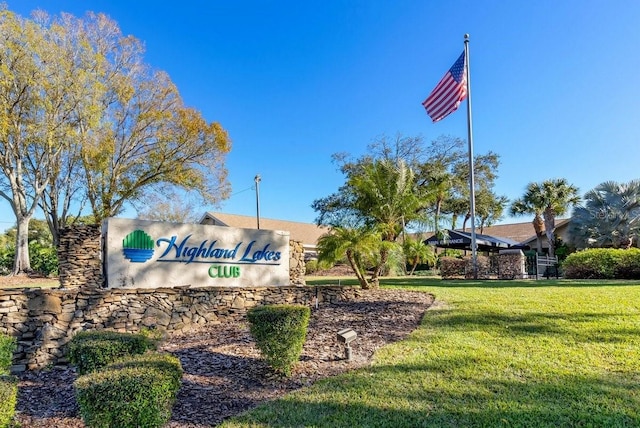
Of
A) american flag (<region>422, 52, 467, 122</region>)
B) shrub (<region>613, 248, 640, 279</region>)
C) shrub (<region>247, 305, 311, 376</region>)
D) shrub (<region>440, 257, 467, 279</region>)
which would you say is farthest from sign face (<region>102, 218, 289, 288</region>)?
shrub (<region>613, 248, 640, 279</region>)

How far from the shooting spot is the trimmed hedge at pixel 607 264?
1323 centimetres

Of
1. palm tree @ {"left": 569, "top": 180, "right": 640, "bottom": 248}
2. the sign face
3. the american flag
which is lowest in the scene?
the sign face

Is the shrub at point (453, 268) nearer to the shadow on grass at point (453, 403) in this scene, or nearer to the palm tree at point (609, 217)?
the palm tree at point (609, 217)

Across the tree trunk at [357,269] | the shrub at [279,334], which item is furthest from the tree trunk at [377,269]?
the shrub at [279,334]

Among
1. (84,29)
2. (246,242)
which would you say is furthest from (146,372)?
(84,29)

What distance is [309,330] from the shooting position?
636cm

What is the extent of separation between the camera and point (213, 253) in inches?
347

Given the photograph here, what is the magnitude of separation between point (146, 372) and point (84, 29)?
2127 centimetres

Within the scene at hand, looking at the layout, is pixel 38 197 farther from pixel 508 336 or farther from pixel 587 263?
pixel 587 263

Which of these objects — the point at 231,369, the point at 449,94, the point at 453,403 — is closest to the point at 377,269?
the point at 231,369

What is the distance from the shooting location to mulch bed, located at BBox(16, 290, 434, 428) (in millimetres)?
3756

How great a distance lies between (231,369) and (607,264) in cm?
1375

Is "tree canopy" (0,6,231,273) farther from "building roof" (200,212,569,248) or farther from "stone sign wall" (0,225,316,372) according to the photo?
"stone sign wall" (0,225,316,372)

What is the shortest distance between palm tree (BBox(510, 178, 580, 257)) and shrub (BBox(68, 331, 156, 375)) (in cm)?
2492
